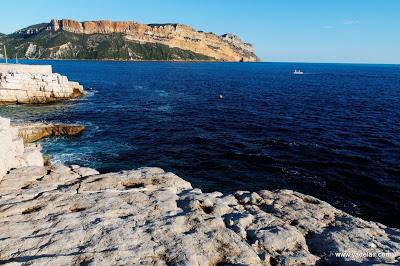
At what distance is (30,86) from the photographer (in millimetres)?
66938

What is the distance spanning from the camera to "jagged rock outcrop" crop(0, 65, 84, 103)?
6377 cm

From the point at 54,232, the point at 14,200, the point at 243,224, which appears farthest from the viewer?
the point at 14,200

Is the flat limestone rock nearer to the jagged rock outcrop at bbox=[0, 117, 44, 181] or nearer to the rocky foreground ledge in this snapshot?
the rocky foreground ledge

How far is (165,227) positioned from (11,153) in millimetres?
13499

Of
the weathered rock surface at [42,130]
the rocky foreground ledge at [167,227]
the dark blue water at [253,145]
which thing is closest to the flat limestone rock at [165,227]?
the rocky foreground ledge at [167,227]

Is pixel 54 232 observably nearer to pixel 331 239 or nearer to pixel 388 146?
pixel 331 239

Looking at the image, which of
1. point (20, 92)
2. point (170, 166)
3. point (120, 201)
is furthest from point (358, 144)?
point (20, 92)

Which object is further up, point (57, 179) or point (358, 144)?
point (57, 179)

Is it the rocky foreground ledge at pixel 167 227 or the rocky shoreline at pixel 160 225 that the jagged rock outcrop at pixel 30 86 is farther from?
the rocky foreground ledge at pixel 167 227

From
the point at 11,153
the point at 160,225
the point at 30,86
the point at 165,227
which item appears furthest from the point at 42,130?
the point at 165,227

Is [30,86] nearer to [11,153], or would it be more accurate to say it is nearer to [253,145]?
[253,145]

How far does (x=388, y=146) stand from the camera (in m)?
43.2

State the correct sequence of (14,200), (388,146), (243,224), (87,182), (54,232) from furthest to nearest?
(388,146) < (87,182) < (14,200) < (243,224) < (54,232)

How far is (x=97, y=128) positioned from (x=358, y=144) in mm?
40066
